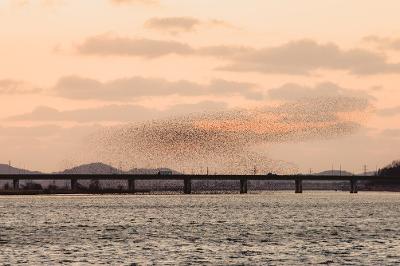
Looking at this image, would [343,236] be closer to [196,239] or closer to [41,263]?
[196,239]

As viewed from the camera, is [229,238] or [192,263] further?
[229,238]

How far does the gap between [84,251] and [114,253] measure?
3.39 meters

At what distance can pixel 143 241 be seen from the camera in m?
92.5

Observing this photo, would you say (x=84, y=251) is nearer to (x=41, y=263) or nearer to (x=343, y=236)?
(x=41, y=263)

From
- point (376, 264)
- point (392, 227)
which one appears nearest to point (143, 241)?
point (376, 264)

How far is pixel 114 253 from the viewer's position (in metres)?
78.2

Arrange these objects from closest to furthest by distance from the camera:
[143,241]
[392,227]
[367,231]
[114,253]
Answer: [114,253] → [143,241] → [367,231] → [392,227]

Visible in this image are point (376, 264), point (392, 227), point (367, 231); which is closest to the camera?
point (376, 264)

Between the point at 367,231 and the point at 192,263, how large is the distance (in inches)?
1790

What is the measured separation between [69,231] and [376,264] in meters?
52.4

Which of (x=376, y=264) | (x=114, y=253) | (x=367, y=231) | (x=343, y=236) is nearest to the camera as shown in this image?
(x=376, y=264)

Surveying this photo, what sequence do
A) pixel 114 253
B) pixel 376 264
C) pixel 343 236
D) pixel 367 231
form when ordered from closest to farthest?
pixel 376 264 → pixel 114 253 → pixel 343 236 → pixel 367 231

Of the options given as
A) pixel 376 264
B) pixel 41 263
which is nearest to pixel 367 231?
pixel 376 264

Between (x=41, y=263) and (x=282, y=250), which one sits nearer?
(x=41, y=263)
